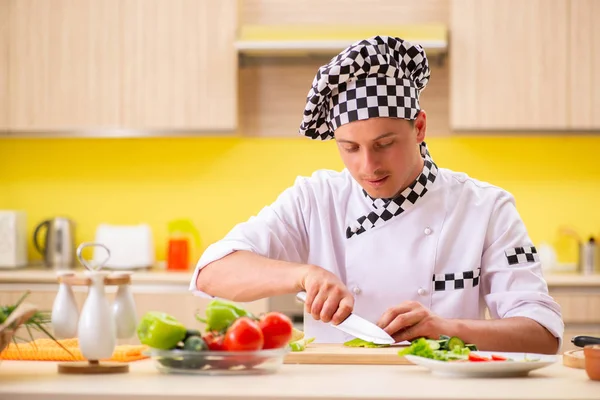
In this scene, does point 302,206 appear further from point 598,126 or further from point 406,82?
point 598,126

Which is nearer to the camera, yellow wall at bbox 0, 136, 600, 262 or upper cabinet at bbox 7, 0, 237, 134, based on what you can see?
upper cabinet at bbox 7, 0, 237, 134

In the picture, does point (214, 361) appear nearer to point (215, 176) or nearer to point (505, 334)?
point (505, 334)

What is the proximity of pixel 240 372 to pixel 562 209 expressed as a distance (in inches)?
122

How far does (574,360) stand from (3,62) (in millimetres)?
3396

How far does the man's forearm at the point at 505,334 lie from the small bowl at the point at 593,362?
0.44 meters

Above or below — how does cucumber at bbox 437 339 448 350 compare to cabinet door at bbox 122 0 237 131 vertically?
below

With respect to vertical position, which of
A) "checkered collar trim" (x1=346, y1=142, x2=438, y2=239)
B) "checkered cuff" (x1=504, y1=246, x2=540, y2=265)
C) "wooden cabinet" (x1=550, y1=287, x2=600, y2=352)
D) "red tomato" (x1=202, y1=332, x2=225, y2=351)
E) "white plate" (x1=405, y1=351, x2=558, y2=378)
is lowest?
"wooden cabinet" (x1=550, y1=287, x2=600, y2=352)

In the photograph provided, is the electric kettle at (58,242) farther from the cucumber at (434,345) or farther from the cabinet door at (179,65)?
the cucumber at (434,345)

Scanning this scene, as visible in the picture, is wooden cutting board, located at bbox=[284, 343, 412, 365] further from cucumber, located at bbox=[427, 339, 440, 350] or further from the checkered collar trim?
the checkered collar trim

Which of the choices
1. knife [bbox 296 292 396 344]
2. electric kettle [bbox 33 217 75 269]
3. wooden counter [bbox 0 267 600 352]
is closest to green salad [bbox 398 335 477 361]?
knife [bbox 296 292 396 344]

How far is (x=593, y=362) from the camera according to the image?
1.51 meters

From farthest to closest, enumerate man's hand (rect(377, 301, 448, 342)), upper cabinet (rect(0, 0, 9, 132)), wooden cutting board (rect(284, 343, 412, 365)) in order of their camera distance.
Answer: upper cabinet (rect(0, 0, 9, 132))
man's hand (rect(377, 301, 448, 342))
wooden cutting board (rect(284, 343, 412, 365))

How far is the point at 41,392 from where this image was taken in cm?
138

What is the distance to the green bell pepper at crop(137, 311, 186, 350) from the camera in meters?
1.52
